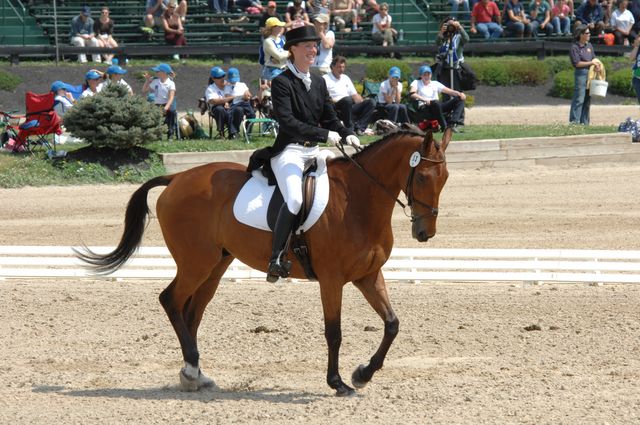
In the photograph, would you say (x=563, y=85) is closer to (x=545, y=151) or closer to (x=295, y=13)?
(x=295, y=13)

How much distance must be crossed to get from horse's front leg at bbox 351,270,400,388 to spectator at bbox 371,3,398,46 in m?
19.3

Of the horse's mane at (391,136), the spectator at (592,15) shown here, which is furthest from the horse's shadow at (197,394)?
the spectator at (592,15)

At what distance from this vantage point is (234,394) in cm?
767

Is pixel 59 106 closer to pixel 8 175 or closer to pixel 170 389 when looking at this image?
pixel 8 175

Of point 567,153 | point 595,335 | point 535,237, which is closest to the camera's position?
point 595,335

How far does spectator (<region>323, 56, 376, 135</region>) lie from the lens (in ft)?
57.4

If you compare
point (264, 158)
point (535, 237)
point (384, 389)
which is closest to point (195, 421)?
point (384, 389)

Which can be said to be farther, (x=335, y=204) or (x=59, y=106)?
(x=59, y=106)

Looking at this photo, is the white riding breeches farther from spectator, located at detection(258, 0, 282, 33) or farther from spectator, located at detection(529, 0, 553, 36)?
spectator, located at detection(529, 0, 553, 36)

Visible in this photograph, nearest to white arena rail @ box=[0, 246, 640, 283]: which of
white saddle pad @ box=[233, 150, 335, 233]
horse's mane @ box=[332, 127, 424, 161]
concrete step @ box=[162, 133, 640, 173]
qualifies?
white saddle pad @ box=[233, 150, 335, 233]

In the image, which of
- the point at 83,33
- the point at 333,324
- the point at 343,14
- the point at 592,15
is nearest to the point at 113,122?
the point at 83,33

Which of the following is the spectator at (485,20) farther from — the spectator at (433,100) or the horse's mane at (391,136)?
the horse's mane at (391,136)

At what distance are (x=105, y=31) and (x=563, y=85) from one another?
34.3 ft

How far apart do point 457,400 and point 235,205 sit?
208 centimetres
